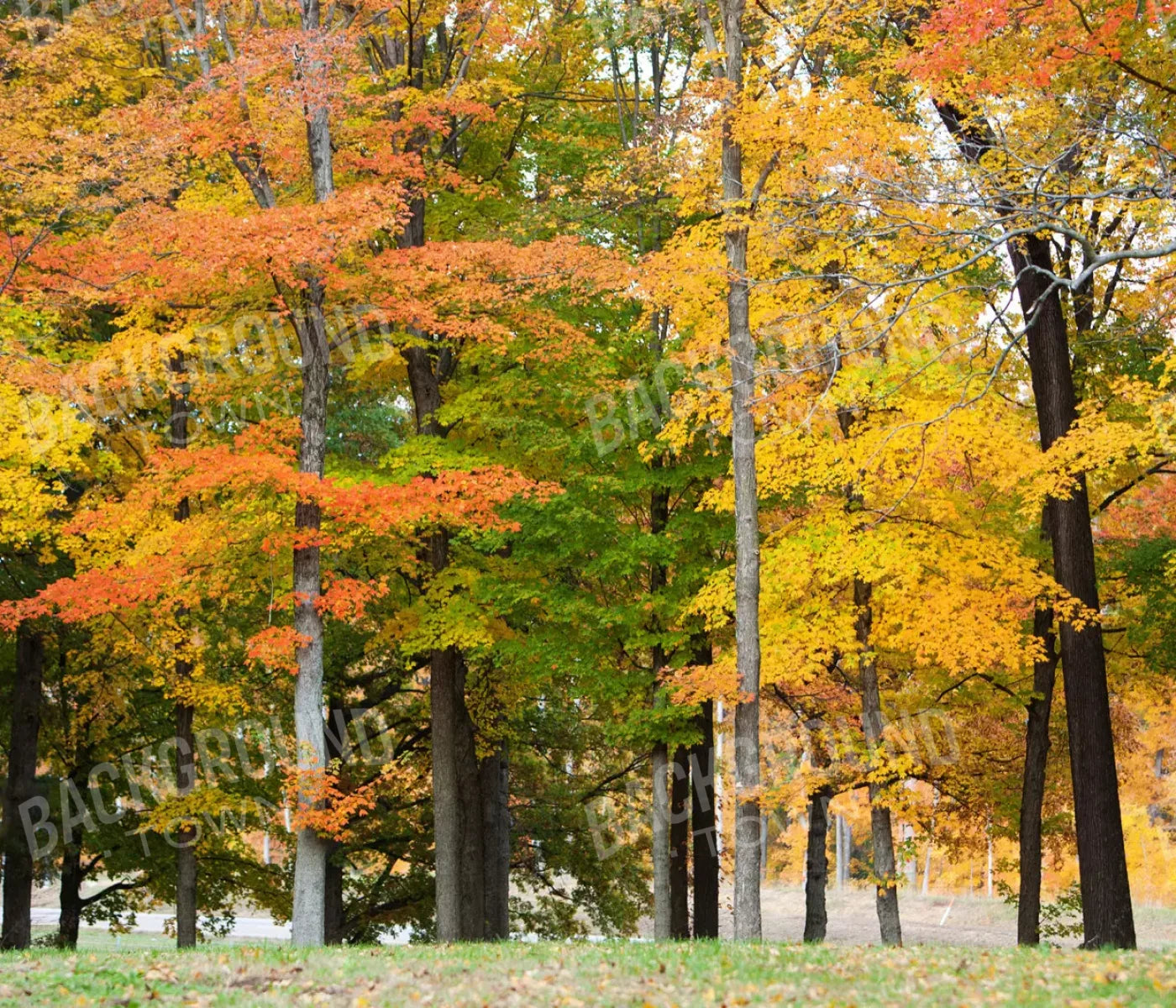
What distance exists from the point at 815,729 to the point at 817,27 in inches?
467

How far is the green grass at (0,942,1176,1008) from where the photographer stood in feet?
26.8

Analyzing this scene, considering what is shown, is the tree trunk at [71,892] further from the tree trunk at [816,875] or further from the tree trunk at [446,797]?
the tree trunk at [816,875]

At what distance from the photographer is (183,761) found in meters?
21.3

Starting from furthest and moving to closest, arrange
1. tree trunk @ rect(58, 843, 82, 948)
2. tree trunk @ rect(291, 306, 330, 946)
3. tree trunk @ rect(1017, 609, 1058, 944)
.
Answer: tree trunk @ rect(58, 843, 82, 948) < tree trunk @ rect(1017, 609, 1058, 944) < tree trunk @ rect(291, 306, 330, 946)

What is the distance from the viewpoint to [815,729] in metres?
22.7

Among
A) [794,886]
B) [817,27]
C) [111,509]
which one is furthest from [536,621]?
[794,886]

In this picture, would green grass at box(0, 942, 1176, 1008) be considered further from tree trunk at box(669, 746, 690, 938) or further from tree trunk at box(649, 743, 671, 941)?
tree trunk at box(669, 746, 690, 938)

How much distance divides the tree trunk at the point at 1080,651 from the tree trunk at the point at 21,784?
16.2 m

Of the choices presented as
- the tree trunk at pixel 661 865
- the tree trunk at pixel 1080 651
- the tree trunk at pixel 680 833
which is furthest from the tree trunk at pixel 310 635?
the tree trunk at pixel 1080 651

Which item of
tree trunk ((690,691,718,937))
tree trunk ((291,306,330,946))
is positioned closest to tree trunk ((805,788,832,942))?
tree trunk ((690,691,718,937))

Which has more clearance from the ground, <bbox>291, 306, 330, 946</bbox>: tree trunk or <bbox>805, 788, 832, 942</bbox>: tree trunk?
<bbox>291, 306, 330, 946</bbox>: tree trunk

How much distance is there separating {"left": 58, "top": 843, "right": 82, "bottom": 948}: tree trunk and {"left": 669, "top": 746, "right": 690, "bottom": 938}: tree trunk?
10925 mm

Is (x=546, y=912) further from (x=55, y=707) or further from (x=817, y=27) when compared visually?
(x=817, y=27)

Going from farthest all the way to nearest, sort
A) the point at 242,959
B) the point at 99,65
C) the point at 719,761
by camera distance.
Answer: the point at 719,761, the point at 99,65, the point at 242,959
